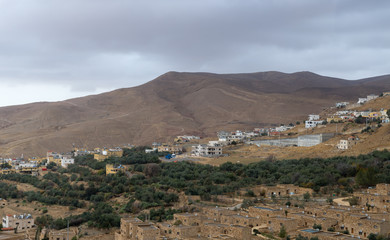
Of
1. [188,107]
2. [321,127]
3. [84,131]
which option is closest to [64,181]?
[321,127]

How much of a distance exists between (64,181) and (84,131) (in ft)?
157

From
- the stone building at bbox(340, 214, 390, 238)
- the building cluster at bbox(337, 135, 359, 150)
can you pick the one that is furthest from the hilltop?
the stone building at bbox(340, 214, 390, 238)

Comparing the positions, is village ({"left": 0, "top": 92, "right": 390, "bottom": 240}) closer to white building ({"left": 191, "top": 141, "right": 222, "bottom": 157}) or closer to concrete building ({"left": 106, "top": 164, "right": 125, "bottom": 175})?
concrete building ({"left": 106, "top": 164, "right": 125, "bottom": 175})

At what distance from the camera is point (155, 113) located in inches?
4520

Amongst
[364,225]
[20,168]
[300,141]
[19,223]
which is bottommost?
[19,223]

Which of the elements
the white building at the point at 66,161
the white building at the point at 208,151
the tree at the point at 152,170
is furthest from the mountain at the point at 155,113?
the tree at the point at 152,170

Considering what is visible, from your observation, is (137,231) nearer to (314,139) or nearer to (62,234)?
(62,234)

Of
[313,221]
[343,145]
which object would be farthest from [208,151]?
[313,221]

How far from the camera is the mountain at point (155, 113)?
83.2m

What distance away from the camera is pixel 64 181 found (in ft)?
131

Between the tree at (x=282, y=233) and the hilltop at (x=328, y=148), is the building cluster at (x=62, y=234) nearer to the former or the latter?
the tree at (x=282, y=233)

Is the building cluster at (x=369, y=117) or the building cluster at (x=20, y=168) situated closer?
the building cluster at (x=20, y=168)

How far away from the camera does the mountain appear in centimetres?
8325

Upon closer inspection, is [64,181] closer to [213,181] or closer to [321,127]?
[213,181]
